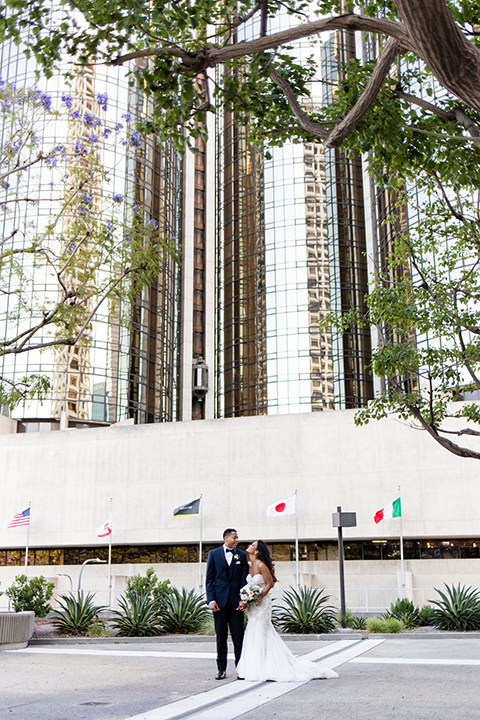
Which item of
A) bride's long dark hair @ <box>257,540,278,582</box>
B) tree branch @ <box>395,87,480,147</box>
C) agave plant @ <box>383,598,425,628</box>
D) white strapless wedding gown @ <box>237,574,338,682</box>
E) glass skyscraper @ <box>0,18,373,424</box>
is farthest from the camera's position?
glass skyscraper @ <box>0,18,373,424</box>

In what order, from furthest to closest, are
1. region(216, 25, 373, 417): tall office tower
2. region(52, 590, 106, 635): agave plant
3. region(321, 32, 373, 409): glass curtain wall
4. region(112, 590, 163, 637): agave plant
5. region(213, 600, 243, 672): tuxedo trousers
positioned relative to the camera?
region(216, 25, 373, 417): tall office tower → region(321, 32, 373, 409): glass curtain wall → region(52, 590, 106, 635): agave plant → region(112, 590, 163, 637): agave plant → region(213, 600, 243, 672): tuxedo trousers

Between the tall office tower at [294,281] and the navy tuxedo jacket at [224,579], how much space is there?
1952 inches

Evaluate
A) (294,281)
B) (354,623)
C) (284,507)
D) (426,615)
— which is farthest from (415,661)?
(294,281)

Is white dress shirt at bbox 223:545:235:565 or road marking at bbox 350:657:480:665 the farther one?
road marking at bbox 350:657:480:665

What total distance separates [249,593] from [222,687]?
1186 mm

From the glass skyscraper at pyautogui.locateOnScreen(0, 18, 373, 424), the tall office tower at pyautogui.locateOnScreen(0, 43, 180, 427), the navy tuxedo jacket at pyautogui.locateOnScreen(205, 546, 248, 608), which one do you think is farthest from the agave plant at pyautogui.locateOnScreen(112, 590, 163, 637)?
the glass skyscraper at pyautogui.locateOnScreen(0, 18, 373, 424)

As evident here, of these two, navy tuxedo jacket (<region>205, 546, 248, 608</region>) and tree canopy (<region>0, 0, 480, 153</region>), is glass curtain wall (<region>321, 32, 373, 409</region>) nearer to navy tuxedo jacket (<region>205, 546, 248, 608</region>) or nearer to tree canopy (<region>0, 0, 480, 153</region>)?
tree canopy (<region>0, 0, 480, 153</region>)

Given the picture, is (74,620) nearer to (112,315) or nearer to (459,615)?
(459,615)

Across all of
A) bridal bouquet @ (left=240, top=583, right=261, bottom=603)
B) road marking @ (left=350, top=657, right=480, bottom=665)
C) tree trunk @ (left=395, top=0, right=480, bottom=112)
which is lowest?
road marking @ (left=350, top=657, right=480, bottom=665)

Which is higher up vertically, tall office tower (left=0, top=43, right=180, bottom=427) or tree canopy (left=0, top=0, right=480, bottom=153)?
tall office tower (left=0, top=43, right=180, bottom=427)

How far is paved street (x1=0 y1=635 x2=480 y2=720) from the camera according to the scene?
6.80 m

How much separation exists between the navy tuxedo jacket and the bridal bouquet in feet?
0.47

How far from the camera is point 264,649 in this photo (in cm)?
901

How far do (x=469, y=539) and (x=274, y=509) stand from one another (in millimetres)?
11819
